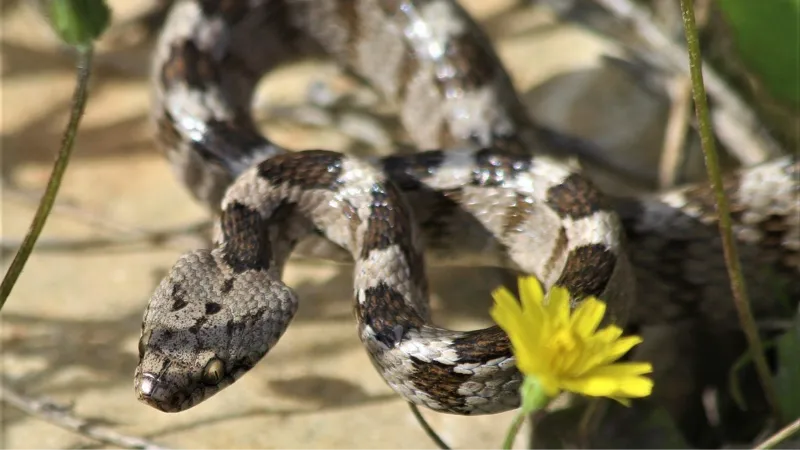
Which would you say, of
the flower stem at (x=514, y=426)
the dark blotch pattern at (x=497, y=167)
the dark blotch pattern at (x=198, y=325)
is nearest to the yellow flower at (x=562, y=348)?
the flower stem at (x=514, y=426)

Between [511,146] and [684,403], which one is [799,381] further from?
[511,146]

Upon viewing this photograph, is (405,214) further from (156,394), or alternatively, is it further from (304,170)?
(156,394)

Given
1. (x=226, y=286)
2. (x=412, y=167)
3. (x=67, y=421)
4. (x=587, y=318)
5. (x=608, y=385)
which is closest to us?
(x=608, y=385)

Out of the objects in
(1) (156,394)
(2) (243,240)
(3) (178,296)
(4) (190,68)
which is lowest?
(1) (156,394)

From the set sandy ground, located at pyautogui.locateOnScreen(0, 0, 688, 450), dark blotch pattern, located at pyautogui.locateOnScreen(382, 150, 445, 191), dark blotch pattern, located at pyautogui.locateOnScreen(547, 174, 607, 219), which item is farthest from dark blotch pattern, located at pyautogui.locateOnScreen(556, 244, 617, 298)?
dark blotch pattern, located at pyautogui.locateOnScreen(382, 150, 445, 191)

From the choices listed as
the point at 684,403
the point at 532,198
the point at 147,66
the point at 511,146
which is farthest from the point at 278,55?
the point at 684,403

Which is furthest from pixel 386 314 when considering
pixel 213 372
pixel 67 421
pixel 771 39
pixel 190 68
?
pixel 771 39
